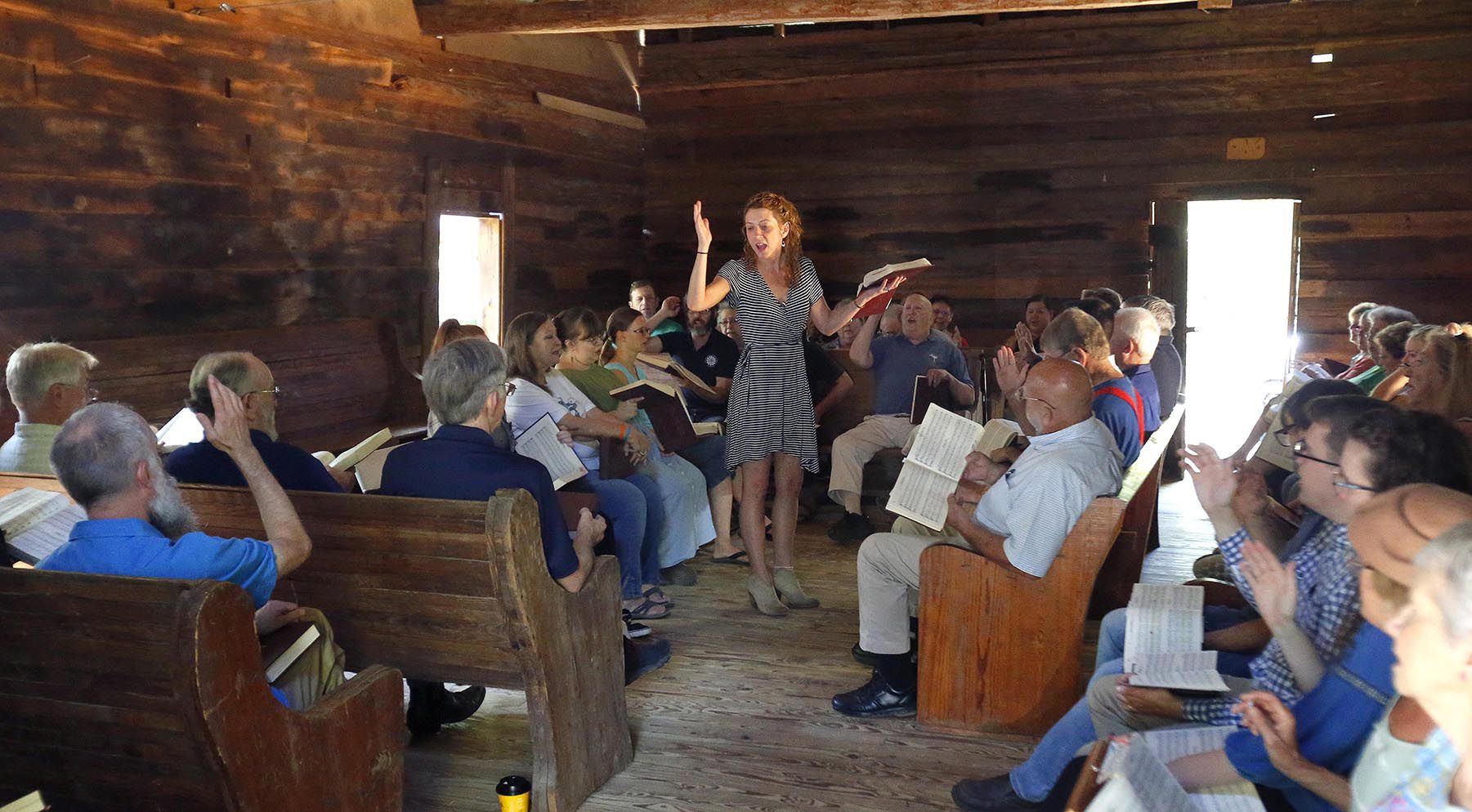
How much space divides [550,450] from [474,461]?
4.41ft

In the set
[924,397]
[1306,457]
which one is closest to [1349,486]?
[1306,457]

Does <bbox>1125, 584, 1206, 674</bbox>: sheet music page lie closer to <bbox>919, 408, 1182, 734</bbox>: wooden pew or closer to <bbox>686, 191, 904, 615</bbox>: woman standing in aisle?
<bbox>919, 408, 1182, 734</bbox>: wooden pew

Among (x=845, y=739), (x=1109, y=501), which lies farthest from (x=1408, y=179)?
(x=845, y=739)

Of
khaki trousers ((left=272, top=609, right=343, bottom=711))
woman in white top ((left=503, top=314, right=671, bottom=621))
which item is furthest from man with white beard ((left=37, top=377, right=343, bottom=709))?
woman in white top ((left=503, top=314, right=671, bottom=621))

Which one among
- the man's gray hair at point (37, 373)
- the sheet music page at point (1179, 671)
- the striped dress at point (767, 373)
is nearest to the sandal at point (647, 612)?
the striped dress at point (767, 373)

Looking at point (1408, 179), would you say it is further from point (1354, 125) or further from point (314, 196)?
point (314, 196)

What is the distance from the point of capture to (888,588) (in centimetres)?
411

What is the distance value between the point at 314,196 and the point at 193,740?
5435 millimetres

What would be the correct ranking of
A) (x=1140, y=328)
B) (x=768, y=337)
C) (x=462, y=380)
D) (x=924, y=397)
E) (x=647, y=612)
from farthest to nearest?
(x=924, y=397), (x=1140, y=328), (x=647, y=612), (x=768, y=337), (x=462, y=380)

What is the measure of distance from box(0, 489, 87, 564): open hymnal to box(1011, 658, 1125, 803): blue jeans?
8.46 ft

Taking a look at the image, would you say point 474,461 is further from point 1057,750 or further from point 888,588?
point 1057,750

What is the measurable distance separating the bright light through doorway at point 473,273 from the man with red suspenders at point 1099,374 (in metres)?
4.90

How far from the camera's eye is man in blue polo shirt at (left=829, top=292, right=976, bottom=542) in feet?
22.1

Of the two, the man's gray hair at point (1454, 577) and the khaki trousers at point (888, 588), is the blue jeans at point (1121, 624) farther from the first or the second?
the man's gray hair at point (1454, 577)
